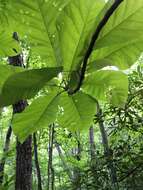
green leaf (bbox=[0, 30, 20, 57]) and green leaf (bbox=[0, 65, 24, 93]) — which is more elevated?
green leaf (bbox=[0, 30, 20, 57])

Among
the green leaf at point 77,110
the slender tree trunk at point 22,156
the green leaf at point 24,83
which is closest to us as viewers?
the green leaf at point 24,83

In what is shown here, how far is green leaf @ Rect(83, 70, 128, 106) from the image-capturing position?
1.64ft

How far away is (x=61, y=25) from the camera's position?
447 mm

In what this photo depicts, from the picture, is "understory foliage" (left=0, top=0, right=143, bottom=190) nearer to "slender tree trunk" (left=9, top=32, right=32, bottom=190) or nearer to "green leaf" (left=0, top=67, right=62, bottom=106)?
"green leaf" (left=0, top=67, right=62, bottom=106)

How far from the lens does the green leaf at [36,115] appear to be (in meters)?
0.49

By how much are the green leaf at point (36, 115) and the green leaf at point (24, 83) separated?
0.07 metres

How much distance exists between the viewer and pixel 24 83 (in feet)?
1.36

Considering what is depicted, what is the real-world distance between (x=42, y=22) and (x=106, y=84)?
0.43 feet

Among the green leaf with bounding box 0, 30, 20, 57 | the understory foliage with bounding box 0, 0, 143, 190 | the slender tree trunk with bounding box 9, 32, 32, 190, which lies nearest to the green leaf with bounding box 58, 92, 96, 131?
the understory foliage with bounding box 0, 0, 143, 190

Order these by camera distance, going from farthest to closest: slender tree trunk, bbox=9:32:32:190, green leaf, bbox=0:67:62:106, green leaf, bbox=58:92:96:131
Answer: slender tree trunk, bbox=9:32:32:190, green leaf, bbox=58:92:96:131, green leaf, bbox=0:67:62:106

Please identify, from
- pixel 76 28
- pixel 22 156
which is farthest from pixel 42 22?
pixel 22 156

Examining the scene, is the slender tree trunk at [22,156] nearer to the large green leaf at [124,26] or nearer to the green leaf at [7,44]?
the green leaf at [7,44]

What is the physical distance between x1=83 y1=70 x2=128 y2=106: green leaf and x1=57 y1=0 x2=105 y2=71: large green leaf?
53 millimetres

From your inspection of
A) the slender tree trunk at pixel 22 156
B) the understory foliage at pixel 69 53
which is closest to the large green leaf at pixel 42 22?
the understory foliage at pixel 69 53
